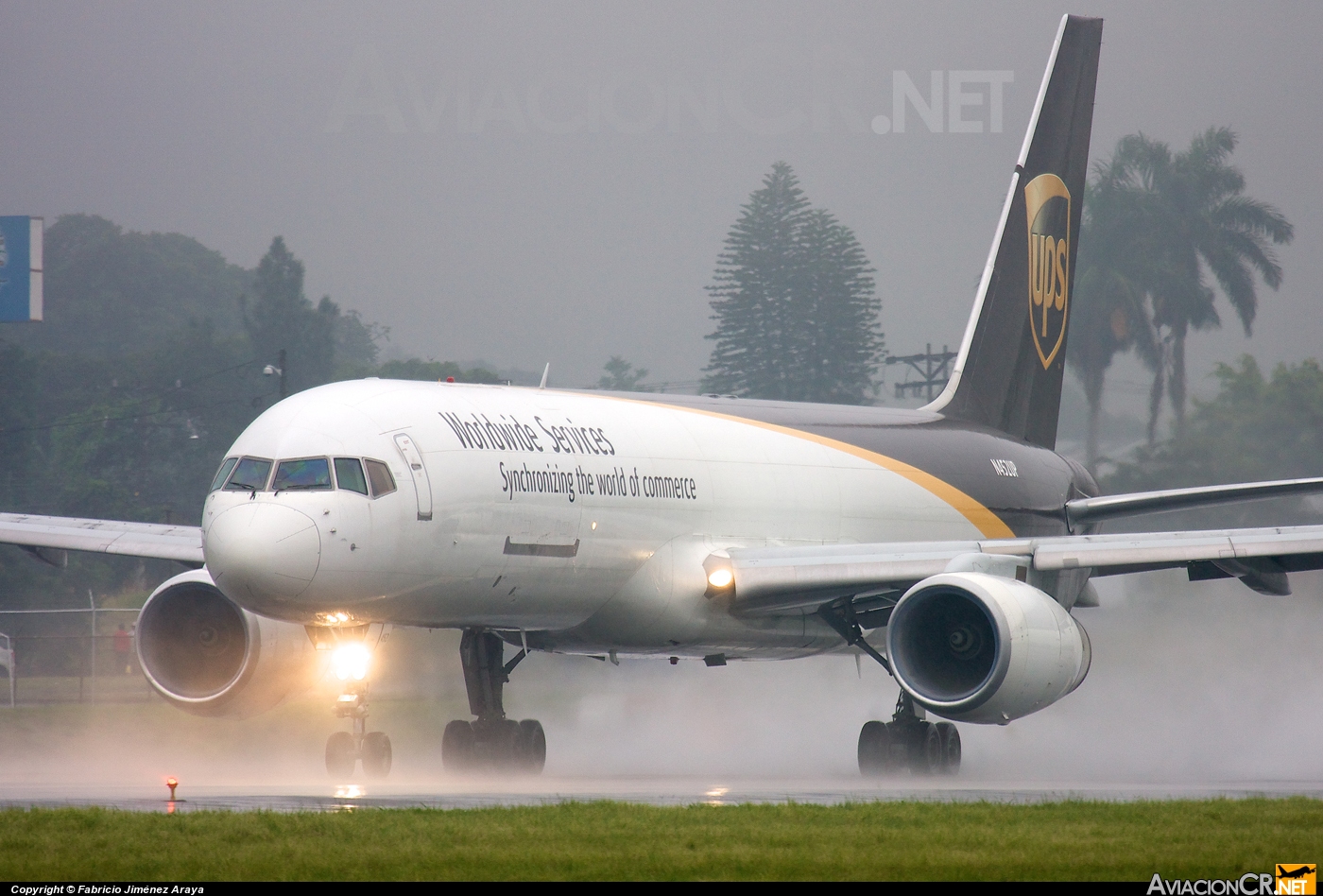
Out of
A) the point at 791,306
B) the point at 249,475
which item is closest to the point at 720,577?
the point at 249,475

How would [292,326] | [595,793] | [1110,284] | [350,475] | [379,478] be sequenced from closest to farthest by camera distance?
[595,793]
[350,475]
[379,478]
[1110,284]
[292,326]

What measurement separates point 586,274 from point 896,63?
2476cm

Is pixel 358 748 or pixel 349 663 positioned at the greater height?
pixel 349 663

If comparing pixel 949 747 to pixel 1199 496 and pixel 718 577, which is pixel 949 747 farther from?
pixel 1199 496

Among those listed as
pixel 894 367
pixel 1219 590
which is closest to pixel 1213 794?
pixel 1219 590

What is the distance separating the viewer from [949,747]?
780 inches

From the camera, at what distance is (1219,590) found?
87.2 ft

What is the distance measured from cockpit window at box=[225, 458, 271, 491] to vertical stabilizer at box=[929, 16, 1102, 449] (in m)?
11.9

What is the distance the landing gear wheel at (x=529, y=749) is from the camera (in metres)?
18.0

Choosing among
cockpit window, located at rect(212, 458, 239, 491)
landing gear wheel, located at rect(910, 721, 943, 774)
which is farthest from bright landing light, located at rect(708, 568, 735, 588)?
cockpit window, located at rect(212, 458, 239, 491)

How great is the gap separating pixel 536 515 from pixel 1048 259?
12409mm

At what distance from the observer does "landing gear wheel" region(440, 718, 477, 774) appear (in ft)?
59.1

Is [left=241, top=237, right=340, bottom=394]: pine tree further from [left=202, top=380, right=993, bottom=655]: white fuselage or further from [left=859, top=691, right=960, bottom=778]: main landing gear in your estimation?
[left=859, top=691, right=960, bottom=778]: main landing gear

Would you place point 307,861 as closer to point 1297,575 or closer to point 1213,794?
point 1213,794
